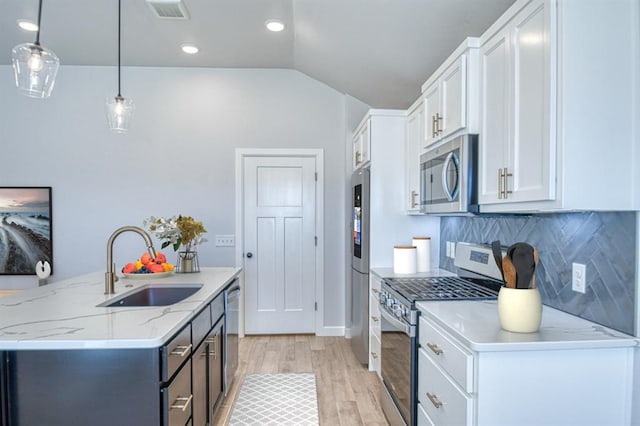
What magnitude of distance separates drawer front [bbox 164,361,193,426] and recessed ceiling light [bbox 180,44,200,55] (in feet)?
10.1

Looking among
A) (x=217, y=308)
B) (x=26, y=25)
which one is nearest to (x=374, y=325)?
(x=217, y=308)

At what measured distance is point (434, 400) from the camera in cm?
173

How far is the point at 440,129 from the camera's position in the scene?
7.48 ft

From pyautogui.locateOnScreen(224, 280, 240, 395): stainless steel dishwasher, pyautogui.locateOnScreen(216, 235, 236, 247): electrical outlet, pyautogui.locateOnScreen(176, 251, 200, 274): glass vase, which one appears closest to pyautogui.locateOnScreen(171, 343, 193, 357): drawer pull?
pyautogui.locateOnScreen(224, 280, 240, 395): stainless steel dishwasher

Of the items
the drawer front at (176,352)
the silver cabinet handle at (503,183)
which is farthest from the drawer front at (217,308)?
the silver cabinet handle at (503,183)

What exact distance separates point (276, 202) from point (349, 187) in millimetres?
854

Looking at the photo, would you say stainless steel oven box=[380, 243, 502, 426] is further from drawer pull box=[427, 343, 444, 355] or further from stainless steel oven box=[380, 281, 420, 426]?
drawer pull box=[427, 343, 444, 355]

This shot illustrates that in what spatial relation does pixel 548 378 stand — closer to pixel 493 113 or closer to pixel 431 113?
pixel 493 113

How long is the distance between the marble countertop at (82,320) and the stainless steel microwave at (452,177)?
4.69ft

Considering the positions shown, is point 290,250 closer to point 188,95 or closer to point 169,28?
point 188,95

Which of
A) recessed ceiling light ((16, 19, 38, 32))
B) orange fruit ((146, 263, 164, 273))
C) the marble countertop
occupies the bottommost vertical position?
the marble countertop

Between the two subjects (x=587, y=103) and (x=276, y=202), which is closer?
(x=587, y=103)

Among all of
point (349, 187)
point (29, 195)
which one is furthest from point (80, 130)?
point (349, 187)

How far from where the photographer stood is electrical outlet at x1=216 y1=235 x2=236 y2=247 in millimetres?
4344
